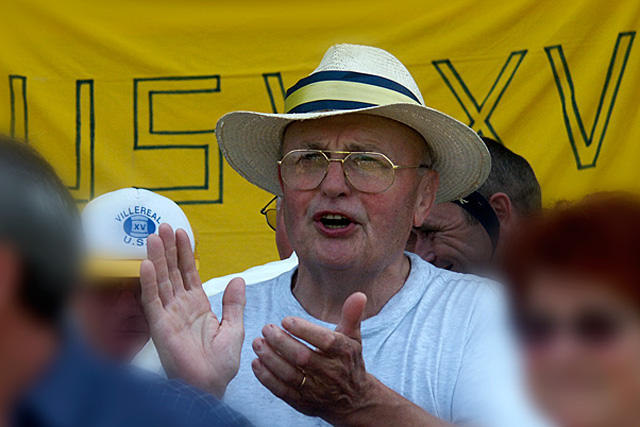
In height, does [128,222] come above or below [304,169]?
below

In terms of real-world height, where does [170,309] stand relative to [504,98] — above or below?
below

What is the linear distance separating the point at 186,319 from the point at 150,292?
3.8 inches

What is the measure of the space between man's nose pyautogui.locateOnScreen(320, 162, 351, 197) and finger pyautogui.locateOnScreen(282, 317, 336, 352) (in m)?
0.63

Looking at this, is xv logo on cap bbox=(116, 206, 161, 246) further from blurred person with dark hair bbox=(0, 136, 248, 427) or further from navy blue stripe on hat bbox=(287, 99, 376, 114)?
blurred person with dark hair bbox=(0, 136, 248, 427)

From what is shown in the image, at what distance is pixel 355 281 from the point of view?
7.57ft

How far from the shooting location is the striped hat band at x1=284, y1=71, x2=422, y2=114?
2342 mm

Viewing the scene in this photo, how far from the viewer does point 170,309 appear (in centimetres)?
197

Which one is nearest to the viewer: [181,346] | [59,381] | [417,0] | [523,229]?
[59,381]

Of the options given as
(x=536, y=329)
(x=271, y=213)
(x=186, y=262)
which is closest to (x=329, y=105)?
(x=186, y=262)

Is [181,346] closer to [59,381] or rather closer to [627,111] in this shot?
[59,381]

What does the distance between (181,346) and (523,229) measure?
0.92 meters

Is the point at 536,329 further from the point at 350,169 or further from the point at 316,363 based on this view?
the point at 350,169

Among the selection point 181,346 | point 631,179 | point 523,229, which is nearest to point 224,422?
point 523,229

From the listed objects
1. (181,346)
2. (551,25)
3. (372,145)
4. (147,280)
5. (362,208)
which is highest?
(551,25)
